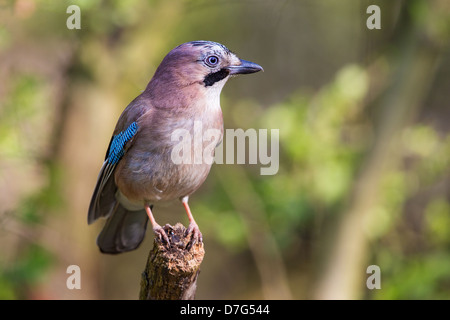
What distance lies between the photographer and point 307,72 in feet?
32.3

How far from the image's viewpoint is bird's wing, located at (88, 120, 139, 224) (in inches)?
173

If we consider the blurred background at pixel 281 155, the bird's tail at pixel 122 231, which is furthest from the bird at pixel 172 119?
the blurred background at pixel 281 155

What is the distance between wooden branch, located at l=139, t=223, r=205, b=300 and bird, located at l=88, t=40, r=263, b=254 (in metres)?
0.07

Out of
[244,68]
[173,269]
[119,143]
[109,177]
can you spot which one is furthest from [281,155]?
[173,269]

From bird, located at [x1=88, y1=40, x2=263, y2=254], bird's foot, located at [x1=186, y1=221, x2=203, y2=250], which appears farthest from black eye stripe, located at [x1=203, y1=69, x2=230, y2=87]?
bird's foot, located at [x1=186, y1=221, x2=203, y2=250]

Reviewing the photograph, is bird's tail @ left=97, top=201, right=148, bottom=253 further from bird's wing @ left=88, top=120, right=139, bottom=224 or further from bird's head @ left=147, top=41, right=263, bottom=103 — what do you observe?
bird's head @ left=147, top=41, right=263, bottom=103

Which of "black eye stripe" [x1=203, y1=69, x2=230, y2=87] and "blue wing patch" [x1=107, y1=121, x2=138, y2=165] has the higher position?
"black eye stripe" [x1=203, y1=69, x2=230, y2=87]

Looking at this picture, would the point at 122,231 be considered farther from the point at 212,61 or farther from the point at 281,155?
the point at 281,155

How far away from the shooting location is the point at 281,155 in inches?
320

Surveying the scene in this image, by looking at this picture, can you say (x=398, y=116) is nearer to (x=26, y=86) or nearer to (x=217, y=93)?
(x=217, y=93)

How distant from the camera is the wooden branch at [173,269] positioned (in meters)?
3.87

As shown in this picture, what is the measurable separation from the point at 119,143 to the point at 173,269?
1109 mm

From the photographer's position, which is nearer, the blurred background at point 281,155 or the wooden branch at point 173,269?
the wooden branch at point 173,269

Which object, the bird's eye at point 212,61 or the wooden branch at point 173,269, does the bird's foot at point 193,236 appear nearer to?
the wooden branch at point 173,269
